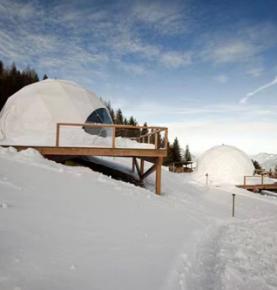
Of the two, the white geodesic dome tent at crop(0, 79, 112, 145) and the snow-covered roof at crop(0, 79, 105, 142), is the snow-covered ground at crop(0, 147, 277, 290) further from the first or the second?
the snow-covered roof at crop(0, 79, 105, 142)

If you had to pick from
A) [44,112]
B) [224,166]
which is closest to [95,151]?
[44,112]

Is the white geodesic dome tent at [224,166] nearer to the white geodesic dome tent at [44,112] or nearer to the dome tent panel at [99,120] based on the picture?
the dome tent panel at [99,120]

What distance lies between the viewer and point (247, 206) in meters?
15.7

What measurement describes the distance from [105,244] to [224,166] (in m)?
24.4

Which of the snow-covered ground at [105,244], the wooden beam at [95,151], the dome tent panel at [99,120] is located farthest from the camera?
the dome tent panel at [99,120]

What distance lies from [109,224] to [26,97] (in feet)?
51.5

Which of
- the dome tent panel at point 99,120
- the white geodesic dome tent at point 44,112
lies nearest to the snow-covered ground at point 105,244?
the white geodesic dome tent at point 44,112

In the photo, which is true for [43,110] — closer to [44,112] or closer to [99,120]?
[44,112]

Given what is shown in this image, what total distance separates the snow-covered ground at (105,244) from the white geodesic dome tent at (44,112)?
961cm

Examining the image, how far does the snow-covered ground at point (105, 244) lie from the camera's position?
311 centimetres

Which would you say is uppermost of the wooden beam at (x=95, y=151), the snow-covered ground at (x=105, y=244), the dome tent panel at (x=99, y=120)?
the dome tent panel at (x=99, y=120)

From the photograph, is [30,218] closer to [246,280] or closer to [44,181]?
[44,181]

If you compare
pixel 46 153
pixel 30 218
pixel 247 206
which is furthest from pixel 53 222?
pixel 247 206

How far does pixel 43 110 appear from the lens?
17.7m
